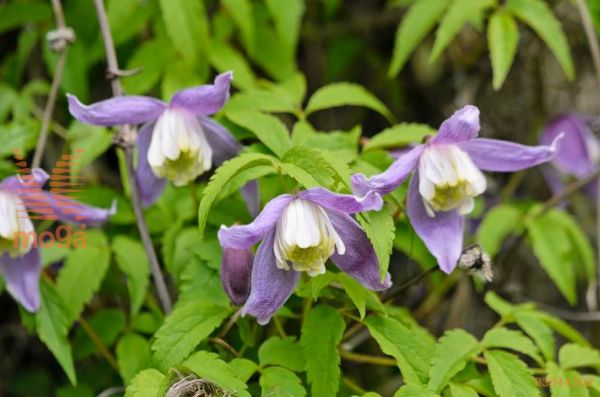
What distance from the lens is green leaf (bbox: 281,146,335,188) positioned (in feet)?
3.41

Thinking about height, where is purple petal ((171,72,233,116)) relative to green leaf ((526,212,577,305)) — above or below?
above

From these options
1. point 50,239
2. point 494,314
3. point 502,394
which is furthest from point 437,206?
point 494,314

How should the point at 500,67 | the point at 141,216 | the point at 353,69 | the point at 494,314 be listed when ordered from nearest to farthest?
the point at 141,216 < the point at 500,67 < the point at 494,314 < the point at 353,69

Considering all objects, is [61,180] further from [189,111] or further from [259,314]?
[259,314]

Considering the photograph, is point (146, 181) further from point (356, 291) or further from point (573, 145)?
point (573, 145)

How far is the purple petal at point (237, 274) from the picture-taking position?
3.78ft

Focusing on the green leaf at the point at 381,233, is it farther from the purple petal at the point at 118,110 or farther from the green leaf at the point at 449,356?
the purple petal at the point at 118,110

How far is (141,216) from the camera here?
52.7 inches

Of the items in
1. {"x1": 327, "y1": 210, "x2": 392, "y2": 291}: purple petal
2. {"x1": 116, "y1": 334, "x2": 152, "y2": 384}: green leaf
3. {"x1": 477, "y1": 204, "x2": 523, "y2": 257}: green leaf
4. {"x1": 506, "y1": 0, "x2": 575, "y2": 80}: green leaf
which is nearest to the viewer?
{"x1": 327, "y1": 210, "x2": 392, "y2": 291}: purple petal

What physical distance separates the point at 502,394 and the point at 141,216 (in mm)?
649

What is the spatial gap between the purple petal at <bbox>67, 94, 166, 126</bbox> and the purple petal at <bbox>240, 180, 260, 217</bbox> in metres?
0.19

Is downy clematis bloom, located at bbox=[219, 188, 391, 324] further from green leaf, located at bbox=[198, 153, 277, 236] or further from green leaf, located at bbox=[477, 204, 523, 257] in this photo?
green leaf, located at bbox=[477, 204, 523, 257]

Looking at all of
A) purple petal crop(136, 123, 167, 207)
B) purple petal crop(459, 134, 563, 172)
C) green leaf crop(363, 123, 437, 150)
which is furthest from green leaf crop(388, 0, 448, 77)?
purple petal crop(136, 123, 167, 207)

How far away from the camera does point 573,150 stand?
2082 mm
